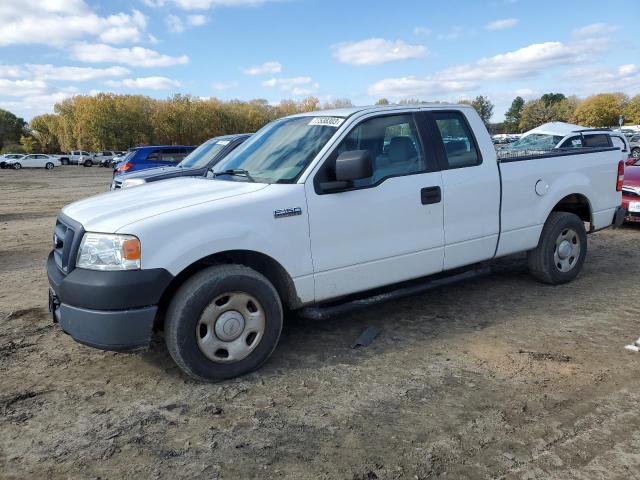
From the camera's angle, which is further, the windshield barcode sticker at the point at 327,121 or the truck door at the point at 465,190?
the truck door at the point at 465,190

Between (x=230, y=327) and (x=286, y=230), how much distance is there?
799mm

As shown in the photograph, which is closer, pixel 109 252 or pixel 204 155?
pixel 109 252

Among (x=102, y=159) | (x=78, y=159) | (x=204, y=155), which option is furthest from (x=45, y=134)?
(x=204, y=155)

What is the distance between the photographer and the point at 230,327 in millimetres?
3734

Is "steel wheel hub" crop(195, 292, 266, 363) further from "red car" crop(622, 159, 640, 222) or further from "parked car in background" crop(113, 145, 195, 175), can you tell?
"parked car in background" crop(113, 145, 195, 175)

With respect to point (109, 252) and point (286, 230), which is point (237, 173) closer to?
point (286, 230)

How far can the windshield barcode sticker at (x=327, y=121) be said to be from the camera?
14.3 ft

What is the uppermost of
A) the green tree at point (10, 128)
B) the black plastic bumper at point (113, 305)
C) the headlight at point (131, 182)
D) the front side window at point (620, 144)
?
the green tree at point (10, 128)

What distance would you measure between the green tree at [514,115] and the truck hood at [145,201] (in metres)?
132

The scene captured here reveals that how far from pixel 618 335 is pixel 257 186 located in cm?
329

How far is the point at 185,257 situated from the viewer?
353cm

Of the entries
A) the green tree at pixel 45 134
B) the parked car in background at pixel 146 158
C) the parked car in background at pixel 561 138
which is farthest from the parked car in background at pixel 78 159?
the parked car in background at pixel 561 138

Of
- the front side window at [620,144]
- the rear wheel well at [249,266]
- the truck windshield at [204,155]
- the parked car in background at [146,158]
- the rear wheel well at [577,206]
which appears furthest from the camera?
the parked car in background at [146,158]

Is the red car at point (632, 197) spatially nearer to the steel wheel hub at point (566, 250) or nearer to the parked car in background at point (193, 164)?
the steel wheel hub at point (566, 250)
